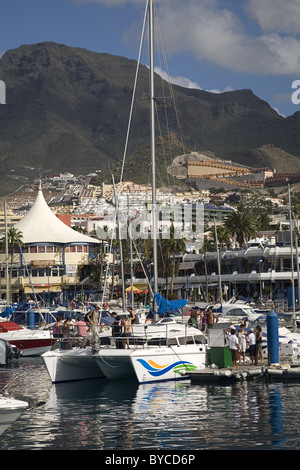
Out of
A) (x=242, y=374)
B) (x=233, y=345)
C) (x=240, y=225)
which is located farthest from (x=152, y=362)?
(x=240, y=225)

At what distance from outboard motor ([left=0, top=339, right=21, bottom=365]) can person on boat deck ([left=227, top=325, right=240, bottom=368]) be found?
13656mm

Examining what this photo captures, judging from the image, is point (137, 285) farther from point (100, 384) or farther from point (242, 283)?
point (100, 384)

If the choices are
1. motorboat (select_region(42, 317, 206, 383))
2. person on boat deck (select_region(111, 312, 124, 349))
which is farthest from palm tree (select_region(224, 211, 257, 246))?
person on boat deck (select_region(111, 312, 124, 349))

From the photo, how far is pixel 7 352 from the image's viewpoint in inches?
1564

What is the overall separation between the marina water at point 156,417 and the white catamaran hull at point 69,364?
1.81 feet

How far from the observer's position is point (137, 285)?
90125mm

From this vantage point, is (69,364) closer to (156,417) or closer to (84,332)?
(84,332)

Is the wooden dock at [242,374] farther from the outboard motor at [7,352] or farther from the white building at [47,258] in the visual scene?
the white building at [47,258]

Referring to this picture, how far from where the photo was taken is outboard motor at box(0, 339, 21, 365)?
129 feet

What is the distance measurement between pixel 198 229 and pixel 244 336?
347 ft

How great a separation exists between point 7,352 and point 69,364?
9128 mm

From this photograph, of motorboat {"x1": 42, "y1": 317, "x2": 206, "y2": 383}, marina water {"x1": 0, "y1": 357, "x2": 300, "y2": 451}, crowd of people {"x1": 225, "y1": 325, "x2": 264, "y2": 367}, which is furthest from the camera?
crowd of people {"x1": 225, "y1": 325, "x2": 264, "y2": 367}

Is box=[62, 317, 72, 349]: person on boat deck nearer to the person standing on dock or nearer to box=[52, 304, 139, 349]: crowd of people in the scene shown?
box=[52, 304, 139, 349]: crowd of people
